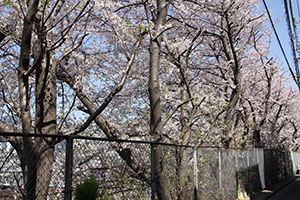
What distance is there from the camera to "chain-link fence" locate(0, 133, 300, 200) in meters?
3.91

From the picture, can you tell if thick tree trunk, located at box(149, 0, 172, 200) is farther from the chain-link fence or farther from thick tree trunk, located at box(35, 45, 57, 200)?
thick tree trunk, located at box(35, 45, 57, 200)


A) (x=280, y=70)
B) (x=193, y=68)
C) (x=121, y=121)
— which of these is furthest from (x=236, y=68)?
(x=280, y=70)

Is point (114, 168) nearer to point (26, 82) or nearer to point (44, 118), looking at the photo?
point (44, 118)

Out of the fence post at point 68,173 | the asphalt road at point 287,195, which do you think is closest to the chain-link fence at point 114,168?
the fence post at point 68,173

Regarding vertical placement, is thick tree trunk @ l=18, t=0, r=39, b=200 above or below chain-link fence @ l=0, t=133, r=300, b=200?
above

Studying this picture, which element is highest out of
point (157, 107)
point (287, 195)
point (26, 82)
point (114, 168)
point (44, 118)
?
point (26, 82)

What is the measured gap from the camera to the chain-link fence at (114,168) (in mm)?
3910

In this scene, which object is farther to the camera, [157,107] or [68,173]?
[157,107]

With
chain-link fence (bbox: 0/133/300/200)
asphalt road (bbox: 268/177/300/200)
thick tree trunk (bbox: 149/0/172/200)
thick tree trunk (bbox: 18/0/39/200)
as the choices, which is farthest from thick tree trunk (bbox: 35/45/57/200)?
asphalt road (bbox: 268/177/300/200)

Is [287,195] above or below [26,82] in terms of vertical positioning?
below

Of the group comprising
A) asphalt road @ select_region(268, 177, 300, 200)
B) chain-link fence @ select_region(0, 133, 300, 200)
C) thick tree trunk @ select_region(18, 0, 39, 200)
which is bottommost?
asphalt road @ select_region(268, 177, 300, 200)

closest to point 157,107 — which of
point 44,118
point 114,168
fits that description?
point 114,168

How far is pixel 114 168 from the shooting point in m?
5.22

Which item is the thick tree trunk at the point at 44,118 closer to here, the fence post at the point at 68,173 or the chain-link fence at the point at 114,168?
the chain-link fence at the point at 114,168
